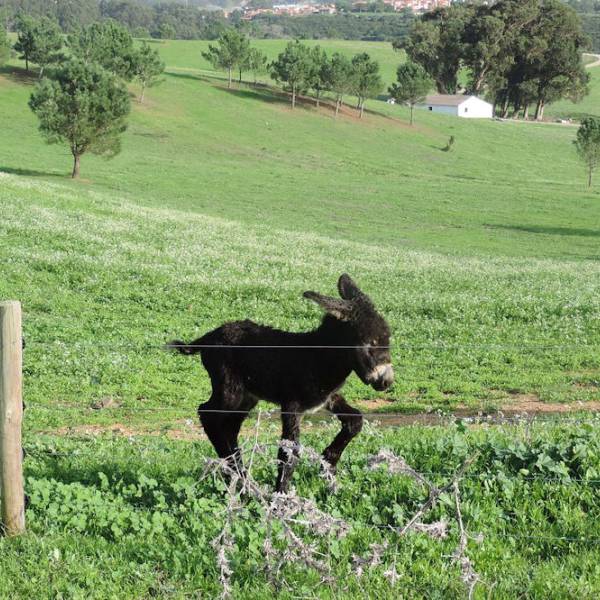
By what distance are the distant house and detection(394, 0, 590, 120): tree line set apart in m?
2.56

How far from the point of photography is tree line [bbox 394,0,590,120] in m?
135

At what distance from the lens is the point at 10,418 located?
21.3 feet

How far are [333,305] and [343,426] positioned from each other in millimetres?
1233

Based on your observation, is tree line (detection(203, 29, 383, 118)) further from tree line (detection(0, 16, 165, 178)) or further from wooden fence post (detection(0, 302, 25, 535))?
wooden fence post (detection(0, 302, 25, 535))

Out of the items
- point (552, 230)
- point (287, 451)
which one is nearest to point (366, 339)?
point (287, 451)

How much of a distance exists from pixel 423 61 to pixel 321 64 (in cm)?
4310

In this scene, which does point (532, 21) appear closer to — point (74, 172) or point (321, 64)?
point (321, 64)

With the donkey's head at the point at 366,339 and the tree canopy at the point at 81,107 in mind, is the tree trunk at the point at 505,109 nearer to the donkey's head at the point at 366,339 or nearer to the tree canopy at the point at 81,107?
the tree canopy at the point at 81,107

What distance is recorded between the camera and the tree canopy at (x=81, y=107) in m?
57.9

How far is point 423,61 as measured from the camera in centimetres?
14675

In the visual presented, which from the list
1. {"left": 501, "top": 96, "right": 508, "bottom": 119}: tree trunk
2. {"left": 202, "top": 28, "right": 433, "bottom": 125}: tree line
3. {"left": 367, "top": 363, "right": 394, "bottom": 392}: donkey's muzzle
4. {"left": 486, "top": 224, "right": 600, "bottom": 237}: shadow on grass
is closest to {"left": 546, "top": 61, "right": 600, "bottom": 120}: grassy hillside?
{"left": 501, "top": 96, "right": 508, "bottom": 119}: tree trunk

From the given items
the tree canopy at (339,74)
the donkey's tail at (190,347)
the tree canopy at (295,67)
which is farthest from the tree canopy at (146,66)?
the donkey's tail at (190,347)

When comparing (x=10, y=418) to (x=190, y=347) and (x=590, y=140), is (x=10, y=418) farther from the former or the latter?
(x=590, y=140)

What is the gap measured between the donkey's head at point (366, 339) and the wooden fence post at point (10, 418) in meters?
2.62
